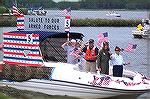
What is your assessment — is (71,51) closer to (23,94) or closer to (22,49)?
(22,49)

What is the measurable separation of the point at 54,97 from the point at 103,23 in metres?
54.3

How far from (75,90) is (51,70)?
1.01m

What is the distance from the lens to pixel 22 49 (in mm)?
18109

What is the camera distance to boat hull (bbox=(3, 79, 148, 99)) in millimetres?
16938

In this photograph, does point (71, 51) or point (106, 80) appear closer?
point (106, 80)

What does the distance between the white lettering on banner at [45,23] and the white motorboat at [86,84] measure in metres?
1.53

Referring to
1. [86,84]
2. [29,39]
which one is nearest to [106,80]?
[86,84]

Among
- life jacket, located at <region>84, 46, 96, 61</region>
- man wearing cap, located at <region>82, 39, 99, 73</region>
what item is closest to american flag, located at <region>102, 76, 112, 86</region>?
man wearing cap, located at <region>82, 39, 99, 73</region>

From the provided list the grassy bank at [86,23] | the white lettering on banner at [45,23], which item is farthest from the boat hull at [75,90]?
the grassy bank at [86,23]

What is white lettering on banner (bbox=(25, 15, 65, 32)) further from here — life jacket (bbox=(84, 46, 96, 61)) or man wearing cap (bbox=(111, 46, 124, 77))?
man wearing cap (bbox=(111, 46, 124, 77))

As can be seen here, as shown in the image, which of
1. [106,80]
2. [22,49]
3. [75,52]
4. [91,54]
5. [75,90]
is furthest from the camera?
[22,49]

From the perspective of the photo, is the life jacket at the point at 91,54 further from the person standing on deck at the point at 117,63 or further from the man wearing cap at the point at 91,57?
the person standing on deck at the point at 117,63

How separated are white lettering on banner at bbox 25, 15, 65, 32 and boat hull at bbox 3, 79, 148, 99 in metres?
2.08

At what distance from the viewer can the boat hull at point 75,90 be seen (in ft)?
55.6
